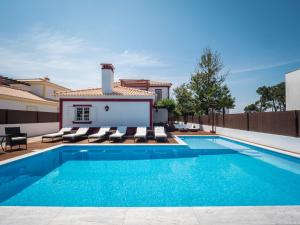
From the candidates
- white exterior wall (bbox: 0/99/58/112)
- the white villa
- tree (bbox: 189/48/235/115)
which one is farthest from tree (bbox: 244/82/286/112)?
white exterior wall (bbox: 0/99/58/112)

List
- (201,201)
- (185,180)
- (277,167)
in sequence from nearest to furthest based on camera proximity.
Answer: (201,201)
(185,180)
(277,167)

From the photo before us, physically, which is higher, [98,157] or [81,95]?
[81,95]

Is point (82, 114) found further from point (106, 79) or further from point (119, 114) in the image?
point (106, 79)

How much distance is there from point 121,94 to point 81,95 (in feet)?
12.4

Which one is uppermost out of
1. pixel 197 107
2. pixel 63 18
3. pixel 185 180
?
pixel 63 18

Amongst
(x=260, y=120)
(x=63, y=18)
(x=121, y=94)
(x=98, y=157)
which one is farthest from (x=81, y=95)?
(x=260, y=120)

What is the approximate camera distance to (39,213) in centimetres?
394

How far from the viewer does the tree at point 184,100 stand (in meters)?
34.2

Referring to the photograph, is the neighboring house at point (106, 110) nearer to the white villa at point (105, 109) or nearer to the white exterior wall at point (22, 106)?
the white villa at point (105, 109)

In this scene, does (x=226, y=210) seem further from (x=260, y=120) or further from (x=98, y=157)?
(x=260, y=120)

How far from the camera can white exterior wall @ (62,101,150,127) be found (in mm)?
18422

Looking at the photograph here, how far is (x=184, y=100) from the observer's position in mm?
35406

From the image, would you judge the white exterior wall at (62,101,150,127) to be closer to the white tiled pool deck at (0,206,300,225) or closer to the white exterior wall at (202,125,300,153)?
the white exterior wall at (202,125,300,153)

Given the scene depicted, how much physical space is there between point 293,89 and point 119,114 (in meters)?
19.7
